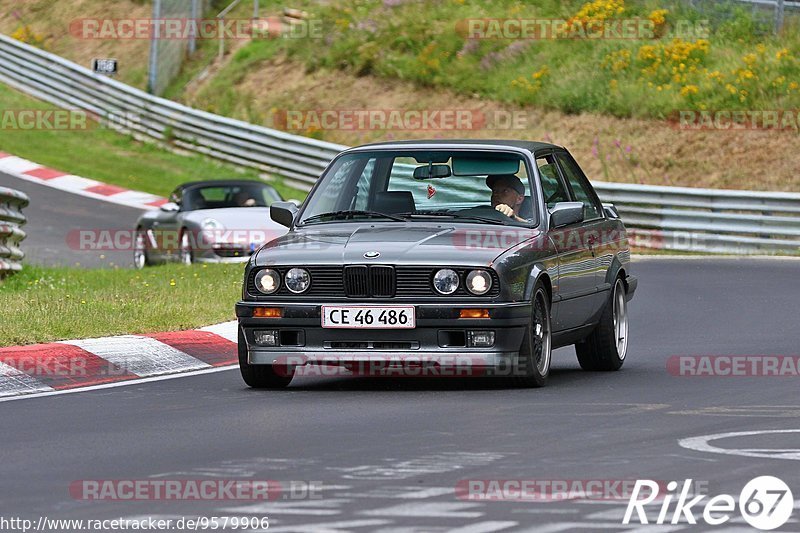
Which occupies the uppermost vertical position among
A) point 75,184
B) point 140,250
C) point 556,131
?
point 556,131

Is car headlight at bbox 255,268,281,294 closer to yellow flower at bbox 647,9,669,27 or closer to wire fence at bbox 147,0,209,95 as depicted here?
yellow flower at bbox 647,9,669,27

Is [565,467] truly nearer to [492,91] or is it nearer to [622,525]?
[622,525]

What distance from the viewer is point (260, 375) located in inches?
427

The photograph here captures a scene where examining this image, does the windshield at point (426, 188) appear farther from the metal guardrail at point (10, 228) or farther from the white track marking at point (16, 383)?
the metal guardrail at point (10, 228)

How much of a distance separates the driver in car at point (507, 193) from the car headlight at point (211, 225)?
440 inches

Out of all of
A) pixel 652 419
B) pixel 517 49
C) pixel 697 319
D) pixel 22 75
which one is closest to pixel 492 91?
pixel 517 49

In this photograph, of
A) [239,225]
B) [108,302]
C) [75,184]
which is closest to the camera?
[108,302]

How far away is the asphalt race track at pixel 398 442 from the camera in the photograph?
21.2 feet

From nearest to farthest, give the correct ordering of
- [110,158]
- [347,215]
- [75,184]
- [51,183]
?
[347,215] → [51,183] → [75,184] → [110,158]

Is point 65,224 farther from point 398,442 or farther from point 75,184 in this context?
point 398,442

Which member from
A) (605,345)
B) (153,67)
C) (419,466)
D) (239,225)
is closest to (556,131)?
(153,67)

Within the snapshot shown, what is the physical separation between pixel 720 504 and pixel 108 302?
29.2ft

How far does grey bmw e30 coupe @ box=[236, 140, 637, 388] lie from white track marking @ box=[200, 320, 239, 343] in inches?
70.5

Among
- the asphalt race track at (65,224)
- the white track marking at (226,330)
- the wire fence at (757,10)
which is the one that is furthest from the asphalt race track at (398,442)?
the wire fence at (757,10)
